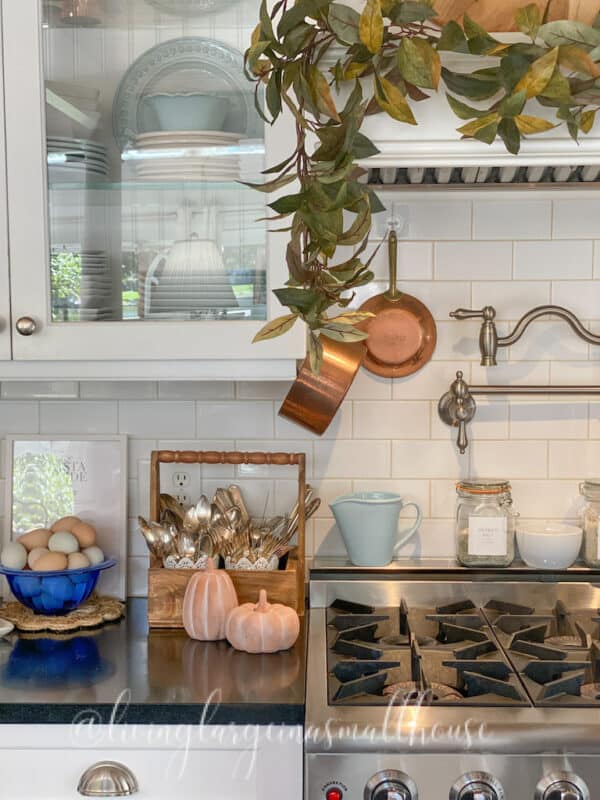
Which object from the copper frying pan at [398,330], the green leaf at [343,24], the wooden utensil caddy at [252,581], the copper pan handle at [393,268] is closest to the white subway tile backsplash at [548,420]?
the copper frying pan at [398,330]

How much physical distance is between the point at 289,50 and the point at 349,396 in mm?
1093

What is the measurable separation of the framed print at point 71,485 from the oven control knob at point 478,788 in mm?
975

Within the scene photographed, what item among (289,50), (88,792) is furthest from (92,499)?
(289,50)

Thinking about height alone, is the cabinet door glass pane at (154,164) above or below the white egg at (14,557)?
above

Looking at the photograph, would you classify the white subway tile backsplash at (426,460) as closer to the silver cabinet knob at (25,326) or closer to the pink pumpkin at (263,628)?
the pink pumpkin at (263,628)

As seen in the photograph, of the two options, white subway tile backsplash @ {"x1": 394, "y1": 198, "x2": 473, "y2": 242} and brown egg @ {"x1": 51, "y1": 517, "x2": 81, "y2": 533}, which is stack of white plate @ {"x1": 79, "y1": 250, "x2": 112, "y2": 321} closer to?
brown egg @ {"x1": 51, "y1": 517, "x2": 81, "y2": 533}

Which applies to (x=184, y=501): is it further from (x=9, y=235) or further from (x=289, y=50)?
(x=289, y=50)

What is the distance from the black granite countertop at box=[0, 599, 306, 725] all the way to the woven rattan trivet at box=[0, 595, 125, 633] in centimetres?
2

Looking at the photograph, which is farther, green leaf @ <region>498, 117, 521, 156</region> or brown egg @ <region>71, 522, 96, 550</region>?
brown egg @ <region>71, 522, 96, 550</region>

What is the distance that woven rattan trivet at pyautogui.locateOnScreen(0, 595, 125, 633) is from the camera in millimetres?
1986

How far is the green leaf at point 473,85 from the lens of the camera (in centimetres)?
127

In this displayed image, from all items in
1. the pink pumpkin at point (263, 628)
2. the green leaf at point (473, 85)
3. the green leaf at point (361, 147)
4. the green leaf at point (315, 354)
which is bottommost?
the pink pumpkin at point (263, 628)

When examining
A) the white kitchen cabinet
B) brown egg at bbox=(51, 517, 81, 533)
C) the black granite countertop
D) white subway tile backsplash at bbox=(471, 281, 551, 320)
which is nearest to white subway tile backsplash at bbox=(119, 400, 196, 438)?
brown egg at bbox=(51, 517, 81, 533)

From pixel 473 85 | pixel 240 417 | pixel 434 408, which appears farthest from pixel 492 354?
pixel 473 85
